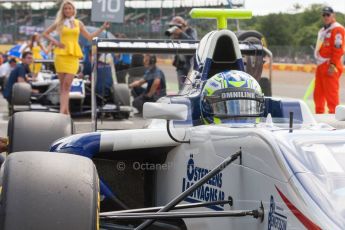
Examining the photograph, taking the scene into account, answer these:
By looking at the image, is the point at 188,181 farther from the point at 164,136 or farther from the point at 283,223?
the point at 283,223

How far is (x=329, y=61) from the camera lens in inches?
439

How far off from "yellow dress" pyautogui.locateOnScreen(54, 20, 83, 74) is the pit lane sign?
141 inches

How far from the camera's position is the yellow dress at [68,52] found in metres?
10.3

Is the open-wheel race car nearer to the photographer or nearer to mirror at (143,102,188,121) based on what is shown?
mirror at (143,102,188,121)

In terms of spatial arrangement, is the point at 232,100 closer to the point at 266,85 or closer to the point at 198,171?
the point at 198,171

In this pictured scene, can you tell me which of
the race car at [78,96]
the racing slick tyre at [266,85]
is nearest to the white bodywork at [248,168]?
the racing slick tyre at [266,85]

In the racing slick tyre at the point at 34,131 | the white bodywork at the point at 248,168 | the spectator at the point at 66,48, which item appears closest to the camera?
the white bodywork at the point at 248,168

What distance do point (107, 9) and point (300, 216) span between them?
11.5 metres

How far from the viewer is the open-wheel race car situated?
3100 millimetres

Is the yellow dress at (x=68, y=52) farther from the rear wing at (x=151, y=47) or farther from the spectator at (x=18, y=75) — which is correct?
the spectator at (x=18, y=75)

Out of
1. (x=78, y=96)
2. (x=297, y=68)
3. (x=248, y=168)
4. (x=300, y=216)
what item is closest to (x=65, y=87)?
(x=78, y=96)

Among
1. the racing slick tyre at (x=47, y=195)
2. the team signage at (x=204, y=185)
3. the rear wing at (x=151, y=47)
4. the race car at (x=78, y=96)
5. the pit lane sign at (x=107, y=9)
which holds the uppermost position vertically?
the pit lane sign at (x=107, y=9)
